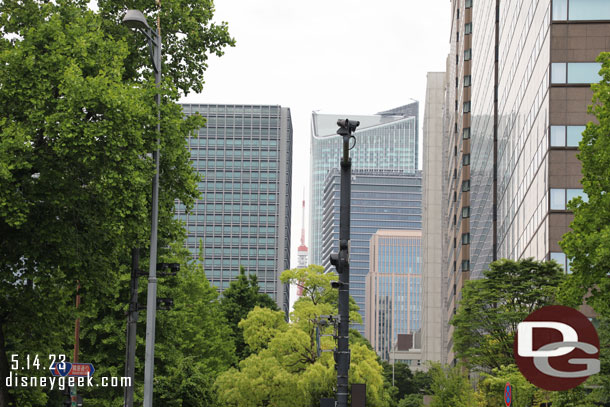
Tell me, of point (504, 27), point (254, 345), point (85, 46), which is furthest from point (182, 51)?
point (504, 27)

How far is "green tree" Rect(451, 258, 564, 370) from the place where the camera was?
4700cm

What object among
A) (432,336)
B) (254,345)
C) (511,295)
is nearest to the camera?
(511,295)

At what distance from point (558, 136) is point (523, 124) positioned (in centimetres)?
1039

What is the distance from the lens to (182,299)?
174ft

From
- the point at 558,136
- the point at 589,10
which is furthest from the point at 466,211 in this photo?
the point at 589,10

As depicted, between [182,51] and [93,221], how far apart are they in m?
8.67

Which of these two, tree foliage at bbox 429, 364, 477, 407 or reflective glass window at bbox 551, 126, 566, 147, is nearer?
reflective glass window at bbox 551, 126, 566, 147

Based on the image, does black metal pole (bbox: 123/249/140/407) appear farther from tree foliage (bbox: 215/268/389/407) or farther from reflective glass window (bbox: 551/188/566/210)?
reflective glass window (bbox: 551/188/566/210)

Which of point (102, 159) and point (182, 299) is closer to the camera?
point (102, 159)

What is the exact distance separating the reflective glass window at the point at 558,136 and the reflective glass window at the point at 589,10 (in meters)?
6.53

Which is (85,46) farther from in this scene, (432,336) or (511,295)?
(432,336)

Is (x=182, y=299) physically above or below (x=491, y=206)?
below

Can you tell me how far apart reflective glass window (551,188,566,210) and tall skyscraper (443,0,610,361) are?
0.06m

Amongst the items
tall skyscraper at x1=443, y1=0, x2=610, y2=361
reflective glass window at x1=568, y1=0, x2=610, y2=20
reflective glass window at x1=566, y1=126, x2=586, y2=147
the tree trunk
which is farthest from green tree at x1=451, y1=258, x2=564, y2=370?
the tree trunk
